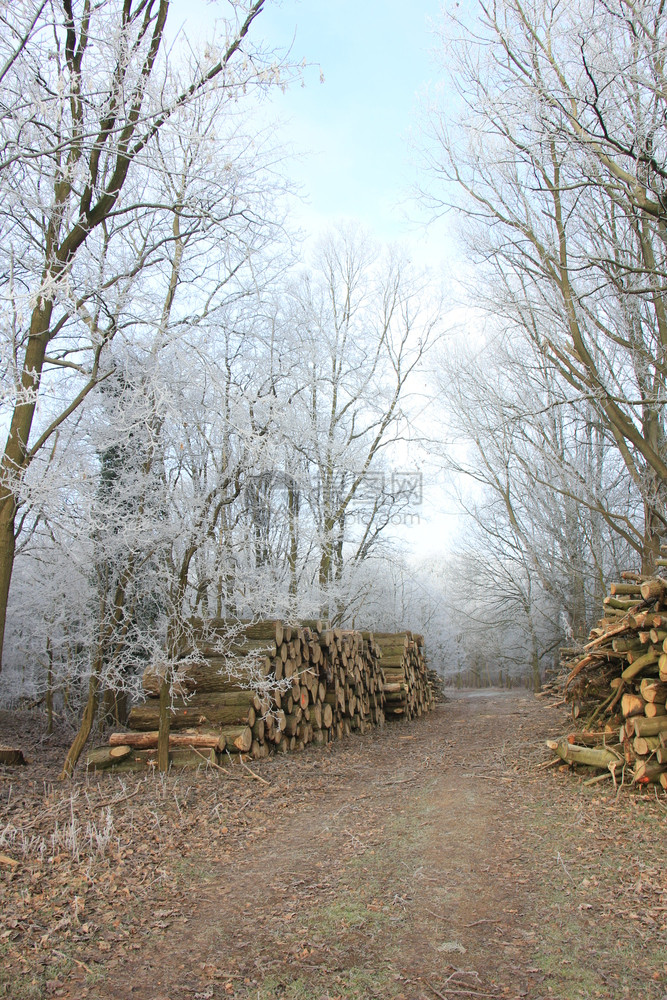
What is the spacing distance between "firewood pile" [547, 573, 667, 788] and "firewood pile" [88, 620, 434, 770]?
339 centimetres

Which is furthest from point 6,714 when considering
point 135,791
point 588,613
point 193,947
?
point 588,613

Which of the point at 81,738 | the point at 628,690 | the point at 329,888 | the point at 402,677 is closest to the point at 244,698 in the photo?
the point at 81,738

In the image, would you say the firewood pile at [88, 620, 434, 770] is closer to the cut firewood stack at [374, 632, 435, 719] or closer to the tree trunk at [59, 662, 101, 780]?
the tree trunk at [59, 662, 101, 780]

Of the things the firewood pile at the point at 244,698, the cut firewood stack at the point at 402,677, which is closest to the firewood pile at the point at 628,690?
the firewood pile at the point at 244,698

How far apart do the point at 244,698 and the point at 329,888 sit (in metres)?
3.68

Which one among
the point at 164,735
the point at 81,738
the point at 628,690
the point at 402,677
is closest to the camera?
the point at 628,690

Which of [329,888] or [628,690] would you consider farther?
[628,690]

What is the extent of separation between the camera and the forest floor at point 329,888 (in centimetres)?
280

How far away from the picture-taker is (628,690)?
242 inches

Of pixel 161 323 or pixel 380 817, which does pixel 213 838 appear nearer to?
pixel 380 817

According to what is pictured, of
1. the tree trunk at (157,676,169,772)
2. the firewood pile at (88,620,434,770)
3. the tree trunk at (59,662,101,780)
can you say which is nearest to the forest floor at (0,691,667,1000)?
the tree trunk at (59,662,101,780)

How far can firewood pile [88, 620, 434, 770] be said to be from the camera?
266 inches

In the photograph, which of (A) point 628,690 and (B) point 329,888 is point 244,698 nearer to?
(B) point 329,888

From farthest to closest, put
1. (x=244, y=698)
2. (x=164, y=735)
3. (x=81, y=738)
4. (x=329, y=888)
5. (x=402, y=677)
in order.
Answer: (x=402, y=677), (x=244, y=698), (x=164, y=735), (x=81, y=738), (x=329, y=888)
